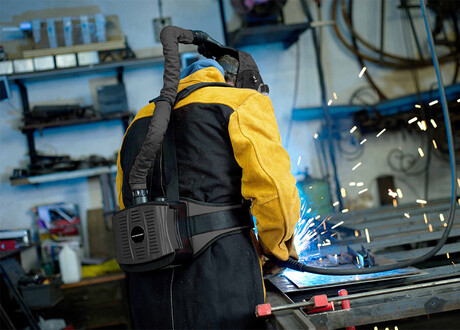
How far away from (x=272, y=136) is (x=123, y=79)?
274 centimetres

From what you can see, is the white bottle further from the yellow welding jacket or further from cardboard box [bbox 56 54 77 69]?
the yellow welding jacket

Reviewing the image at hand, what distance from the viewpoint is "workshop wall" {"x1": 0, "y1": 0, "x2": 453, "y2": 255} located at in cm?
366

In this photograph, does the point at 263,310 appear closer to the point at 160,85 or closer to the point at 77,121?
the point at 77,121

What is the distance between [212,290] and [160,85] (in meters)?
2.86

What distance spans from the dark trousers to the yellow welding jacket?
0.11 metres

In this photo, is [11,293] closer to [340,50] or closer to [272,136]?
[272,136]

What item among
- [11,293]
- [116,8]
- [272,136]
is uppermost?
[116,8]

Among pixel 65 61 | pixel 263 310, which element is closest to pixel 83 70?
pixel 65 61

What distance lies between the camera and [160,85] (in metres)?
3.95

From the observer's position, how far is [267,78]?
4.16 meters

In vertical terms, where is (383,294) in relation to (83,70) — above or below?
below

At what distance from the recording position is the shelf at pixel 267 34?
372 cm

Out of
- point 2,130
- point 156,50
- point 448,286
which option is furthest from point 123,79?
point 448,286

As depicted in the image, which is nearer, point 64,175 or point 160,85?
point 64,175
